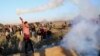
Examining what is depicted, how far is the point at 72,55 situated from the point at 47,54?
1346mm

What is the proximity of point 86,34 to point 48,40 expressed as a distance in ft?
20.2

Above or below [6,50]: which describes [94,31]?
above

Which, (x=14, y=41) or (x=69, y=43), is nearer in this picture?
(x=69, y=43)

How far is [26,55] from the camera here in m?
15.9

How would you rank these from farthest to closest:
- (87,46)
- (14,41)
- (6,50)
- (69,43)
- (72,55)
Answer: (14,41) < (6,50) < (69,43) < (87,46) < (72,55)

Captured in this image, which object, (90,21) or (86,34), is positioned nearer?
(86,34)

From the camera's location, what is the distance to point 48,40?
24.0 metres

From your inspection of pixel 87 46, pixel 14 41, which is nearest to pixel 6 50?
pixel 14 41

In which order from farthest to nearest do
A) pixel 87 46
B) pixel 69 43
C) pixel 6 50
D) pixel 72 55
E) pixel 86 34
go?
pixel 6 50 → pixel 86 34 → pixel 69 43 → pixel 87 46 → pixel 72 55

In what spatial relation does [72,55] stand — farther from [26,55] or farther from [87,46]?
[26,55]

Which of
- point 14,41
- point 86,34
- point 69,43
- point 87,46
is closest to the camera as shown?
point 87,46

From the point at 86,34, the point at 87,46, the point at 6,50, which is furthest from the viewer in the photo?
the point at 6,50

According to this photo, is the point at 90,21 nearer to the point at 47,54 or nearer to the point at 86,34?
the point at 86,34

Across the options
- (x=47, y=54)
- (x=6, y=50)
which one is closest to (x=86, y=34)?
(x=47, y=54)
